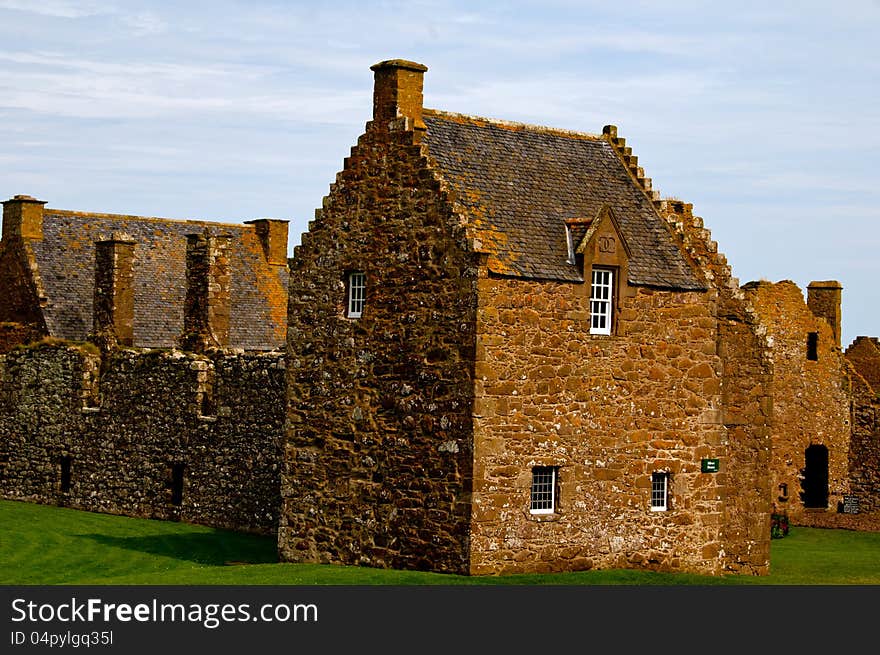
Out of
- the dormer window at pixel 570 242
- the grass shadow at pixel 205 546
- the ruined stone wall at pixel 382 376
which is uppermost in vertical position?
the dormer window at pixel 570 242

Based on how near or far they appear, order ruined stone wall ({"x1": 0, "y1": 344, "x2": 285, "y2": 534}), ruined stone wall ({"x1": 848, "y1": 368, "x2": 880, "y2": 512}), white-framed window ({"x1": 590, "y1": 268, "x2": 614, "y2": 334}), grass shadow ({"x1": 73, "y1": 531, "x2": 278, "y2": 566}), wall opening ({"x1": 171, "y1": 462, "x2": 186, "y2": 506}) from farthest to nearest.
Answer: ruined stone wall ({"x1": 848, "y1": 368, "x2": 880, "y2": 512})
wall opening ({"x1": 171, "y1": 462, "x2": 186, "y2": 506})
ruined stone wall ({"x1": 0, "y1": 344, "x2": 285, "y2": 534})
grass shadow ({"x1": 73, "y1": 531, "x2": 278, "y2": 566})
white-framed window ({"x1": 590, "y1": 268, "x2": 614, "y2": 334})

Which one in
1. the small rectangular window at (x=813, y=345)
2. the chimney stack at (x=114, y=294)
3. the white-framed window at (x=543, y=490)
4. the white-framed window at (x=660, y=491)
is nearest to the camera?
the white-framed window at (x=543, y=490)

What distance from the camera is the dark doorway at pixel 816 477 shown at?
170 feet

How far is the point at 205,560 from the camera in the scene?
115ft

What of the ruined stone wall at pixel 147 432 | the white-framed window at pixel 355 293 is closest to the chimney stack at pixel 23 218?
the ruined stone wall at pixel 147 432

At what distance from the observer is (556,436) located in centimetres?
3022

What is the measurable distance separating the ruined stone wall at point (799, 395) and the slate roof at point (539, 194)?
1670cm

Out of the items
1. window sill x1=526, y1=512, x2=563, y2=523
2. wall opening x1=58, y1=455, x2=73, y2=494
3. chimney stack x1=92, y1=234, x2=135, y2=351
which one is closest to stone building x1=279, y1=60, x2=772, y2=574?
window sill x1=526, y1=512, x2=563, y2=523

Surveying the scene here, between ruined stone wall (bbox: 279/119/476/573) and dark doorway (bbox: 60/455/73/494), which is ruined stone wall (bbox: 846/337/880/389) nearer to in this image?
dark doorway (bbox: 60/455/73/494)

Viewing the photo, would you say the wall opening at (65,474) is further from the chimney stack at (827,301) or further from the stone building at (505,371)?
the chimney stack at (827,301)

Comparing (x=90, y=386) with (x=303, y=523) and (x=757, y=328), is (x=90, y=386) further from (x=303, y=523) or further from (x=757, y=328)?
(x=757, y=328)

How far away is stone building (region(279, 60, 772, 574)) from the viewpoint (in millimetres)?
29641

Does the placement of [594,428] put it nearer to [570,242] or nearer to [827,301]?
[570,242]

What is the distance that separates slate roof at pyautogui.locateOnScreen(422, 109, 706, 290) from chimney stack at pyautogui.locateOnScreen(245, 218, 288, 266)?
2331cm
